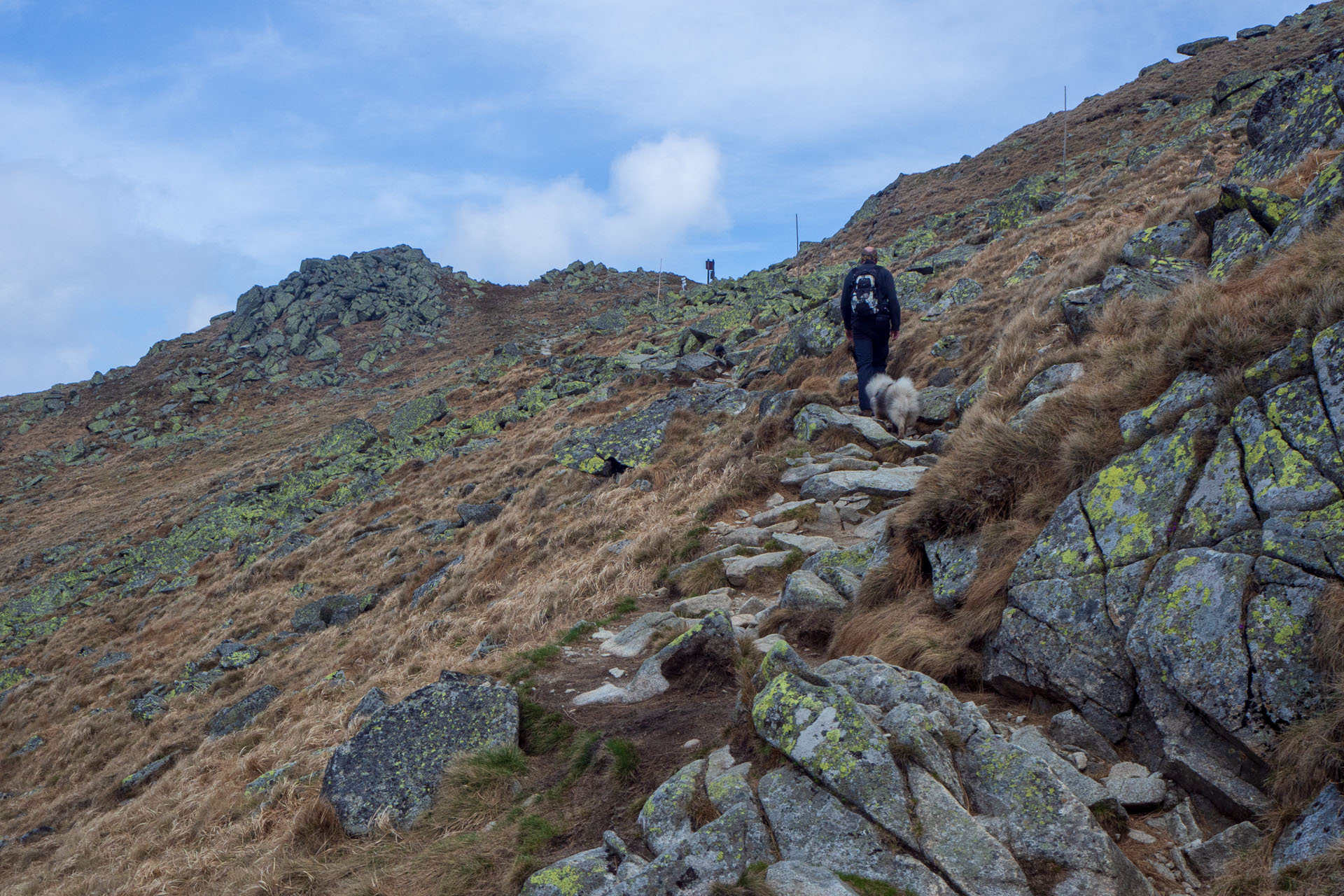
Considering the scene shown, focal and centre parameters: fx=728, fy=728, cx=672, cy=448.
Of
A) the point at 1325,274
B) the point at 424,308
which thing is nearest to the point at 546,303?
the point at 424,308

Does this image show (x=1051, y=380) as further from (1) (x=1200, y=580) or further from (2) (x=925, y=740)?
(2) (x=925, y=740)

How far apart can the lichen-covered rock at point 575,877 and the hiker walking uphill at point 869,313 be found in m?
10.9

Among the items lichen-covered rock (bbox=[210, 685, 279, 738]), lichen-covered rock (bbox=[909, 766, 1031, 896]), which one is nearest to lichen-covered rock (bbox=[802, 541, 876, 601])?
lichen-covered rock (bbox=[909, 766, 1031, 896])

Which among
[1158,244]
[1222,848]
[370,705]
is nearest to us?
[1222,848]

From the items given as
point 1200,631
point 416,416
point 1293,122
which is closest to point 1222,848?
point 1200,631

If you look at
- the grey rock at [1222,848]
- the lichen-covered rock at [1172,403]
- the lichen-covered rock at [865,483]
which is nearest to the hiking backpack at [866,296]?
the lichen-covered rock at [865,483]

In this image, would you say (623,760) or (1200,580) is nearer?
(1200,580)

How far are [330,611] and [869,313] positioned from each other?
1382 centimetres

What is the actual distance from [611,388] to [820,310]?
876 centimetres

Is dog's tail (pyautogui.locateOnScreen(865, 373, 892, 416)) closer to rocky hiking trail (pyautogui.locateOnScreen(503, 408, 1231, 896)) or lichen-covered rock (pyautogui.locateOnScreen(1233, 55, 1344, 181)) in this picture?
lichen-covered rock (pyautogui.locateOnScreen(1233, 55, 1344, 181))

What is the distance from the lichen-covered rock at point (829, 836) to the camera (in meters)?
3.50

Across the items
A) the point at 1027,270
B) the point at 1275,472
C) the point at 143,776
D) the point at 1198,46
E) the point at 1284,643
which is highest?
the point at 1198,46

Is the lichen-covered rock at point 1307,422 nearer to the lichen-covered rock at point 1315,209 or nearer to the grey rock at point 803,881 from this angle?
the lichen-covered rock at point 1315,209

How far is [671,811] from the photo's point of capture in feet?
14.0
